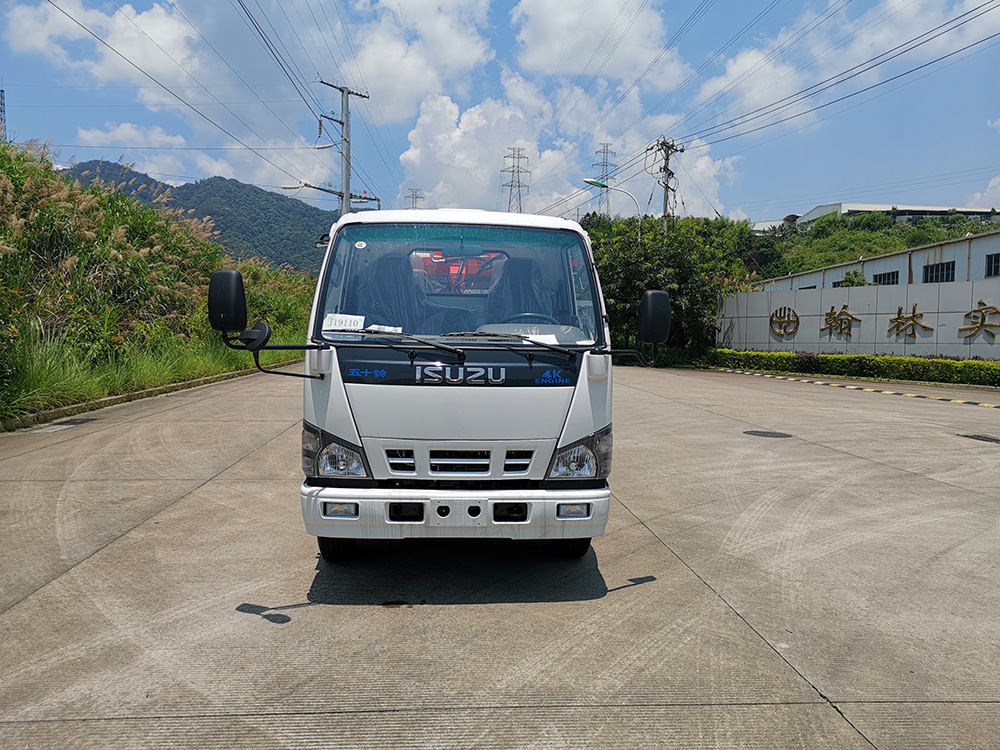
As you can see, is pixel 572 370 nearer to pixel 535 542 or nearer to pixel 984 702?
pixel 535 542

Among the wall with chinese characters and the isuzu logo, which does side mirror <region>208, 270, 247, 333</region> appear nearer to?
the isuzu logo

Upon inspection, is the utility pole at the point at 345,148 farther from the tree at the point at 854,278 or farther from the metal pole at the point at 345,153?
the tree at the point at 854,278

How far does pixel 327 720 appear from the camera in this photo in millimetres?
3258

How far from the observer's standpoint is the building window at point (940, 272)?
32.9 metres

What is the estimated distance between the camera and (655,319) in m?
5.01

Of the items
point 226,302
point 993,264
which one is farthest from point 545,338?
point 993,264

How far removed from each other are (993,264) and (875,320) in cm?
715

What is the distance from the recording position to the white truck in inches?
175

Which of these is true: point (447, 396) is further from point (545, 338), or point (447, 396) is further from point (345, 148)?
point (345, 148)

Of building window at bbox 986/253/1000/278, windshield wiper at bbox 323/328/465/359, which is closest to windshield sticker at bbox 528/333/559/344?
windshield wiper at bbox 323/328/465/359

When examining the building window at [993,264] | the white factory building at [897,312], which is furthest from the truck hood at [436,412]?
the building window at [993,264]

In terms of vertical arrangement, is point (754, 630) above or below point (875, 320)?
below

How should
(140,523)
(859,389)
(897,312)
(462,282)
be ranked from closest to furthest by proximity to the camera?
(462,282) → (140,523) → (859,389) → (897,312)

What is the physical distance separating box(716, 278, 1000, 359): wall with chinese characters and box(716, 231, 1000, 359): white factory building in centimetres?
3
